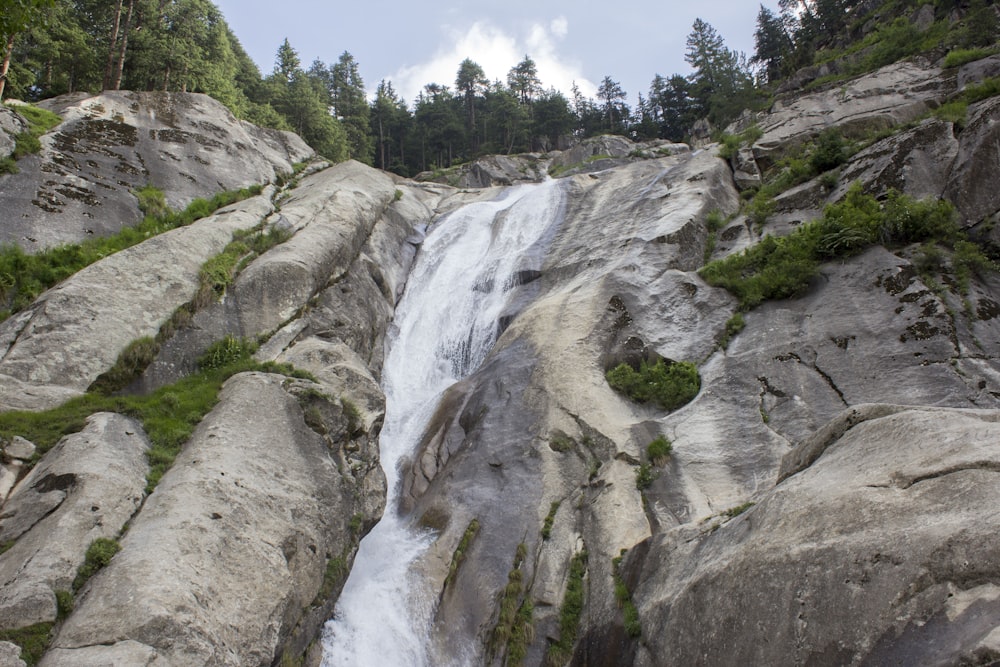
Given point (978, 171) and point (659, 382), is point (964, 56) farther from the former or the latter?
point (659, 382)

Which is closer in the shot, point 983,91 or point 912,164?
point 912,164

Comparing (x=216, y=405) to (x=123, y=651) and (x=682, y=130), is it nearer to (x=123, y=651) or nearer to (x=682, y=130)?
(x=123, y=651)

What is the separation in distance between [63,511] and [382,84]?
8453 cm

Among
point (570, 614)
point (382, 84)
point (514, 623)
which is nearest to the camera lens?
point (570, 614)

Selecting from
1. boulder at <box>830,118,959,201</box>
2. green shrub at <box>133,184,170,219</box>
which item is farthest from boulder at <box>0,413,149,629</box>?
boulder at <box>830,118,959,201</box>

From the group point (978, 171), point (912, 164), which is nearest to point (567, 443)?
point (978, 171)

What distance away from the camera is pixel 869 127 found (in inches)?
969

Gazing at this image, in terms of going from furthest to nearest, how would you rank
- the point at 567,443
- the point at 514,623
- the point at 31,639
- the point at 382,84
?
1. the point at 382,84
2. the point at 567,443
3. the point at 514,623
4. the point at 31,639

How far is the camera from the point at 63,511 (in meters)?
9.67

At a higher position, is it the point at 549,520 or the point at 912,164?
the point at 912,164

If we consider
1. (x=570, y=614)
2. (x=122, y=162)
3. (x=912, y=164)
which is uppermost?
(x=122, y=162)

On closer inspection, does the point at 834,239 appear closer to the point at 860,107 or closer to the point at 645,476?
the point at 645,476

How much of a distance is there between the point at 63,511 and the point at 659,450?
11553mm

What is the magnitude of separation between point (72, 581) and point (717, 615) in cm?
917
